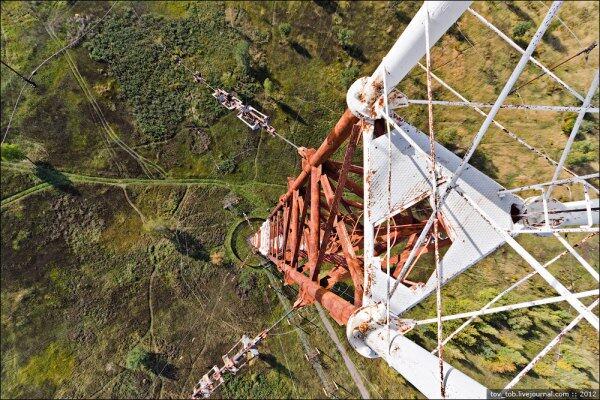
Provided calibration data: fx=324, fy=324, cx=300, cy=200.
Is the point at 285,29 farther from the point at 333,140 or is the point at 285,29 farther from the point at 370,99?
the point at 370,99

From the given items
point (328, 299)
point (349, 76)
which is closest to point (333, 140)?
point (328, 299)

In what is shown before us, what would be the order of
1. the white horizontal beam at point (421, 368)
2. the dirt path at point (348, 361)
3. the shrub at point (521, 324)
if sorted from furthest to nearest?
the dirt path at point (348, 361) < the shrub at point (521, 324) < the white horizontal beam at point (421, 368)

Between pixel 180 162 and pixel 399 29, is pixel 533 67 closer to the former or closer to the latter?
pixel 399 29

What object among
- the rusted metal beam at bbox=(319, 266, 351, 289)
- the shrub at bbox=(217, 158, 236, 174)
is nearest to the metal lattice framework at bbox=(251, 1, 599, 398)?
the rusted metal beam at bbox=(319, 266, 351, 289)

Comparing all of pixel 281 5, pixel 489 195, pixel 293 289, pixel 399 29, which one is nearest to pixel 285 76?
pixel 281 5

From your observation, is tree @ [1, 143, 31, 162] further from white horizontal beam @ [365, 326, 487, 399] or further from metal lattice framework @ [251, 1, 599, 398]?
white horizontal beam @ [365, 326, 487, 399]

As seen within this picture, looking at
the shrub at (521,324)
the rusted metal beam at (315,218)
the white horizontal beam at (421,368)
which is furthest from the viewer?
the shrub at (521,324)

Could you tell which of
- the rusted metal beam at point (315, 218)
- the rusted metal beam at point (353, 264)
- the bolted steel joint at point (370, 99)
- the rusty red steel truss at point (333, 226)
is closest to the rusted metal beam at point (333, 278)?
the rusty red steel truss at point (333, 226)

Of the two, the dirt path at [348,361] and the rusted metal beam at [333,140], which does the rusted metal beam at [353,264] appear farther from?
the dirt path at [348,361]
